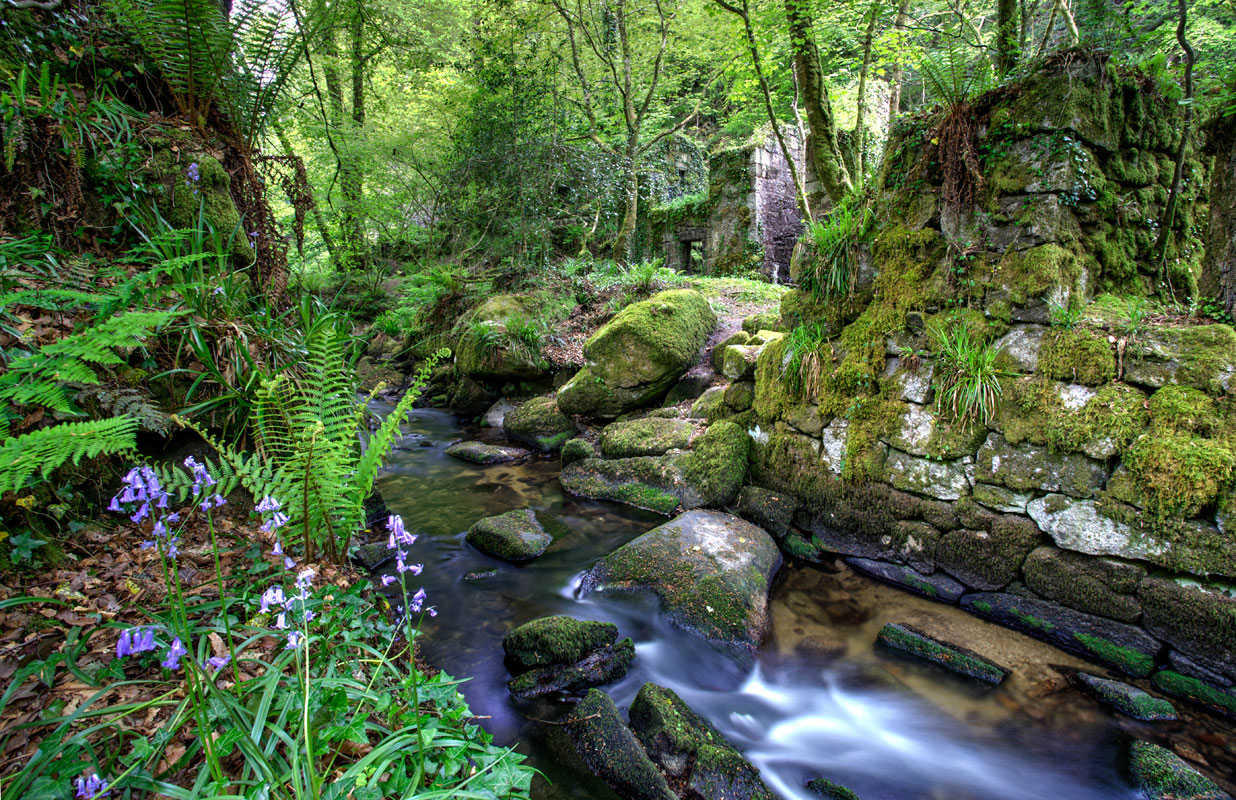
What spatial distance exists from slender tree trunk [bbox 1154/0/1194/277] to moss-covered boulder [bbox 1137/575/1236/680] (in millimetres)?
2470

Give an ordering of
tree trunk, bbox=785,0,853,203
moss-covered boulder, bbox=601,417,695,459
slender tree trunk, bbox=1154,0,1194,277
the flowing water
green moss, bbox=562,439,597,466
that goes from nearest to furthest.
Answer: the flowing water, slender tree trunk, bbox=1154,0,1194,277, moss-covered boulder, bbox=601,417,695,459, green moss, bbox=562,439,597,466, tree trunk, bbox=785,0,853,203

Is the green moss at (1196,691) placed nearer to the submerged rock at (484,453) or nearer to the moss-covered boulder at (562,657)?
the moss-covered boulder at (562,657)

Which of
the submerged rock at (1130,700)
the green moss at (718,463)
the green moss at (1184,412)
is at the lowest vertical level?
the submerged rock at (1130,700)

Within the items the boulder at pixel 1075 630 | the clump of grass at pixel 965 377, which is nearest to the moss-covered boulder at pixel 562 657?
the boulder at pixel 1075 630

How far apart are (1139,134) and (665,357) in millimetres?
4596

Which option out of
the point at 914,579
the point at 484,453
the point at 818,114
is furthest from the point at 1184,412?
the point at 484,453

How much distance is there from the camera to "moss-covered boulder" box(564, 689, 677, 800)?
2275 mm

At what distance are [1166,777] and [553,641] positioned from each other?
3.00 meters

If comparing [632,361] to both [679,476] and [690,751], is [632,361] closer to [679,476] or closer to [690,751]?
[679,476]

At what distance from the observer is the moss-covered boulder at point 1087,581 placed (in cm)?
299

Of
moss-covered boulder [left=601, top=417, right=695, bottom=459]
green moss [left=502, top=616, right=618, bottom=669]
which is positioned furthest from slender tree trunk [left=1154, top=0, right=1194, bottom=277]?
green moss [left=502, top=616, right=618, bottom=669]

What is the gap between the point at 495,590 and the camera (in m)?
4.03

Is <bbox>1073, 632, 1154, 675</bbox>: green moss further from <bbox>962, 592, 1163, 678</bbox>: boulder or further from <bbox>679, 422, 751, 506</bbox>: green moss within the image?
<bbox>679, 422, 751, 506</bbox>: green moss

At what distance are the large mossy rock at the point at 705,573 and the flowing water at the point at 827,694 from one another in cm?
12
